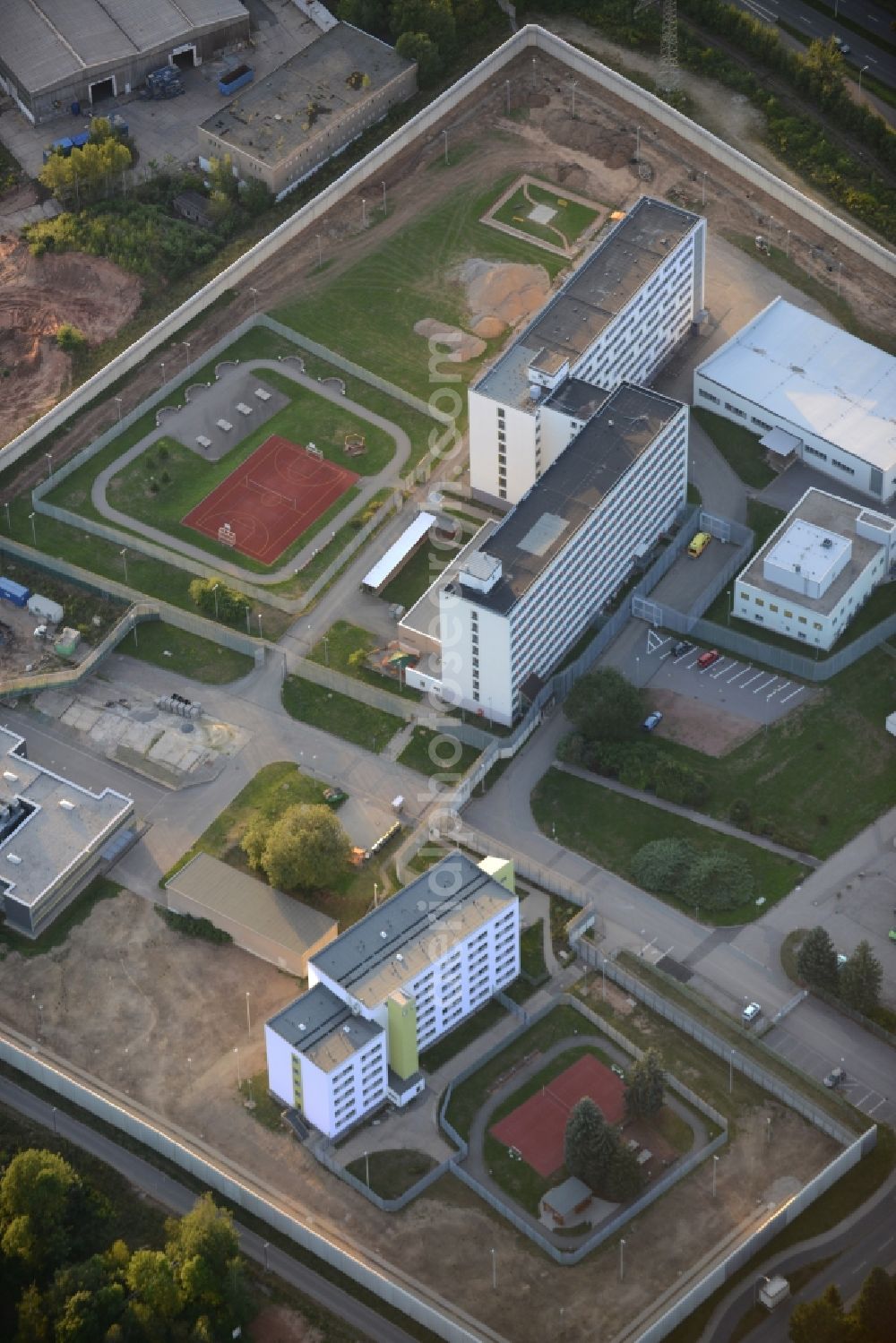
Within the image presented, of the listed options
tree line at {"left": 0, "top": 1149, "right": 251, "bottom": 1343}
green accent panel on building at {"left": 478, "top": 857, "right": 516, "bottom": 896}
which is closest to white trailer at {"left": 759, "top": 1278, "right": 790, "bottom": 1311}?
green accent panel on building at {"left": 478, "top": 857, "right": 516, "bottom": 896}

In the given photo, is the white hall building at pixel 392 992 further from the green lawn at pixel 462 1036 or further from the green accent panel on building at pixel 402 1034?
the green lawn at pixel 462 1036

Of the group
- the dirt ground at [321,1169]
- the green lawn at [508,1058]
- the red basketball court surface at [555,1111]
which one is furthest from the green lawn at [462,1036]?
the dirt ground at [321,1169]

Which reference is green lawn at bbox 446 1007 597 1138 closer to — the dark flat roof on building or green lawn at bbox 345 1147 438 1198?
green lawn at bbox 345 1147 438 1198

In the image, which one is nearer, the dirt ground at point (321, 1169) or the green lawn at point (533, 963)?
the dirt ground at point (321, 1169)

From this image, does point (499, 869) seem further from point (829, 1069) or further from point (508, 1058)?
point (829, 1069)

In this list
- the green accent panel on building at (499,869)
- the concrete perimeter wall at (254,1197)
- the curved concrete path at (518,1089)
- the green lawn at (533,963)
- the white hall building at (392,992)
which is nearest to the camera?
the concrete perimeter wall at (254,1197)

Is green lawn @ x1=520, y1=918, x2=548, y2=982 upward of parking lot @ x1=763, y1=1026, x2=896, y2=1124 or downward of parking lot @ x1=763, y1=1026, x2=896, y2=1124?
downward
